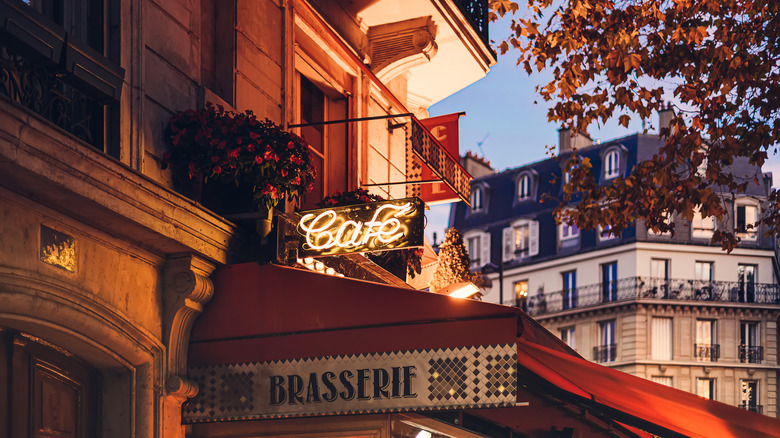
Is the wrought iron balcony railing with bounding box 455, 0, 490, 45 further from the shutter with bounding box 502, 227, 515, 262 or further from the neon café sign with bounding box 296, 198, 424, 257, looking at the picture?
the shutter with bounding box 502, 227, 515, 262

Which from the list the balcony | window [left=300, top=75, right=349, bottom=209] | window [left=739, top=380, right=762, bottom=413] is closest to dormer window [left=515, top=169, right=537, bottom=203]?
the balcony

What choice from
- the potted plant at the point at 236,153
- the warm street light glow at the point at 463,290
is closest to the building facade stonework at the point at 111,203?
the potted plant at the point at 236,153

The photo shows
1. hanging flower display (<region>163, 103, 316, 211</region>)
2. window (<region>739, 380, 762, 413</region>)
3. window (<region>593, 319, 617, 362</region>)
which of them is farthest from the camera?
window (<region>593, 319, 617, 362</region>)

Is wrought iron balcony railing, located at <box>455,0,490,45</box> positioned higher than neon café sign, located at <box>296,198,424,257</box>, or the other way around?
wrought iron balcony railing, located at <box>455,0,490,45</box>

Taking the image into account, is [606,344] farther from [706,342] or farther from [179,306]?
[179,306]

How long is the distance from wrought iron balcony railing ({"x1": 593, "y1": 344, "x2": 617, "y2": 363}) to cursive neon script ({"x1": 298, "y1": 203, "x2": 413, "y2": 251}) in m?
47.5

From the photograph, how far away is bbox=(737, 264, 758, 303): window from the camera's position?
54844 mm

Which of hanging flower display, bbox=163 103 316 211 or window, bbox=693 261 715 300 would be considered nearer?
hanging flower display, bbox=163 103 316 211

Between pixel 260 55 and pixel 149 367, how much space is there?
314cm

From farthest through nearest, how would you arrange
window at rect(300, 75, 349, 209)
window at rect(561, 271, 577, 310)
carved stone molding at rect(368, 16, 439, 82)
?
1. window at rect(561, 271, 577, 310)
2. carved stone molding at rect(368, 16, 439, 82)
3. window at rect(300, 75, 349, 209)

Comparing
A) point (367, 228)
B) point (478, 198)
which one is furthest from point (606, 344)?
Result: point (367, 228)

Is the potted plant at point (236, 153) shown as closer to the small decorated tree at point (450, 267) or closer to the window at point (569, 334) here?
the small decorated tree at point (450, 267)

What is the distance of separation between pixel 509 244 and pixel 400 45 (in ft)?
157

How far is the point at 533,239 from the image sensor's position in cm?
5778
